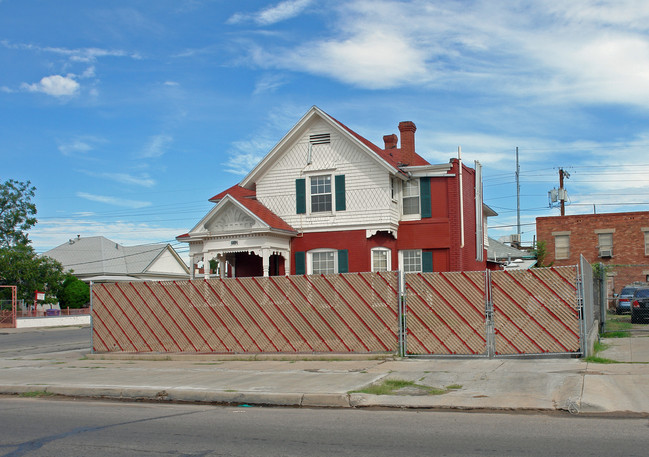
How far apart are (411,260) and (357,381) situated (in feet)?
43.6

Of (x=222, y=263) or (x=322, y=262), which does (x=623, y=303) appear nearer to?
(x=322, y=262)

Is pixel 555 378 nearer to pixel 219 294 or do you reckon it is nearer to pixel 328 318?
pixel 328 318

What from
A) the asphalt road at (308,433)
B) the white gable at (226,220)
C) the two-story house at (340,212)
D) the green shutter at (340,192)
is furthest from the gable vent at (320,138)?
the asphalt road at (308,433)

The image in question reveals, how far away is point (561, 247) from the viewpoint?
4584 cm

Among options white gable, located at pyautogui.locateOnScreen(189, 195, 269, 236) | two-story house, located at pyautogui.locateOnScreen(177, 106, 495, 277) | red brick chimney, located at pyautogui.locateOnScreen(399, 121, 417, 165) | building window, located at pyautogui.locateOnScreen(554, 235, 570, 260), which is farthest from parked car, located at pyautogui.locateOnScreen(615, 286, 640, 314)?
white gable, located at pyautogui.locateOnScreen(189, 195, 269, 236)

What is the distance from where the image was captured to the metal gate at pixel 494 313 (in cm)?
1358

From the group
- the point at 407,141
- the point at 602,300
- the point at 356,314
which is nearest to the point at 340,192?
the point at 407,141

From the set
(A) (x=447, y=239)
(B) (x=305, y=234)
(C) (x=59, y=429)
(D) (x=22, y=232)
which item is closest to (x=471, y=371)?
(C) (x=59, y=429)

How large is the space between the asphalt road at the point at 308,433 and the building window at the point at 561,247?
3949 centimetres

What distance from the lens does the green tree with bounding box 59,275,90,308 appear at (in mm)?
47375

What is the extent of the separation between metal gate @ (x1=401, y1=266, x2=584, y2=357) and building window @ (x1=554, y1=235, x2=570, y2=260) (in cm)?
3406

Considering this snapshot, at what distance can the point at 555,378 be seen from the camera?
11.2 meters

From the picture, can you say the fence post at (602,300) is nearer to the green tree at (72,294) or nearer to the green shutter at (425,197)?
the green shutter at (425,197)

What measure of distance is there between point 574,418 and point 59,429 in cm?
689
